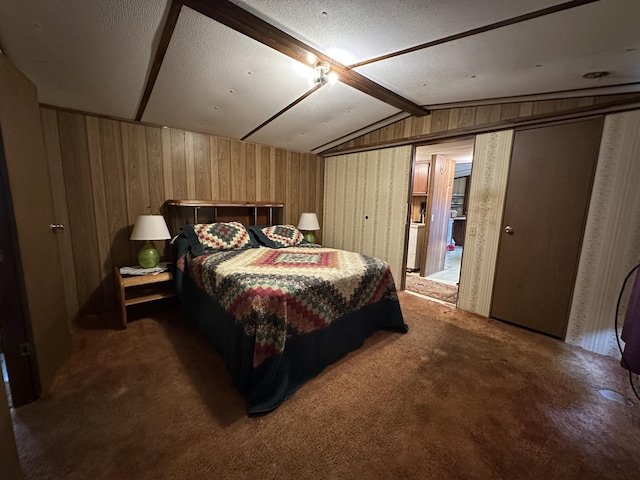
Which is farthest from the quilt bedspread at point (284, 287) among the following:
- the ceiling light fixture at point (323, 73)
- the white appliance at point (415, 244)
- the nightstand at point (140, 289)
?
the white appliance at point (415, 244)

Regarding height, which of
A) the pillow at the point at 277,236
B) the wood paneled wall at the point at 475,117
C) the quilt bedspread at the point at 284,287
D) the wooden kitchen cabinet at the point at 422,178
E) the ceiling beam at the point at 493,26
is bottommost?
the quilt bedspread at the point at 284,287

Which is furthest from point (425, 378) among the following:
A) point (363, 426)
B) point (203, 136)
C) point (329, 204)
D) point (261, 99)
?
point (203, 136)

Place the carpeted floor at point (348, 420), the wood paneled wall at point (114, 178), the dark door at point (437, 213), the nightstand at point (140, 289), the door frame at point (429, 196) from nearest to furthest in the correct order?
the carpeted floor at point (348, 420)
the nightstand at point (140, 289)
the wood paneled wall at point (114, 178)
the door frame at point (429, 196)
the dark door at point (437, 213)

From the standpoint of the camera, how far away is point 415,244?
453 cm

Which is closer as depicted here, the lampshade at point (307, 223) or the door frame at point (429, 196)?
the door frame at point (429, 196)

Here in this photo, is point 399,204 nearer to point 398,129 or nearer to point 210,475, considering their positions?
point 398,129

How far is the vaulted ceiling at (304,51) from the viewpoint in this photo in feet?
4.40

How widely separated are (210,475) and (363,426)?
77 cm

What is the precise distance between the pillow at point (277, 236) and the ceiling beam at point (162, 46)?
5.51 ft

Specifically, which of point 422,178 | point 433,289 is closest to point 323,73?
point 433,289

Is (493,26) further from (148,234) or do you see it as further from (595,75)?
(148,234)

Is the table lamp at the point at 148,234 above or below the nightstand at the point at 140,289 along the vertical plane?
above

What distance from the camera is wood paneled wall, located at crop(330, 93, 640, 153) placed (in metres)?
2.14

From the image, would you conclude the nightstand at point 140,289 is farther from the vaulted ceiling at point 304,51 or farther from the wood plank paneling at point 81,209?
the vaulted ceiling at point 304,51
